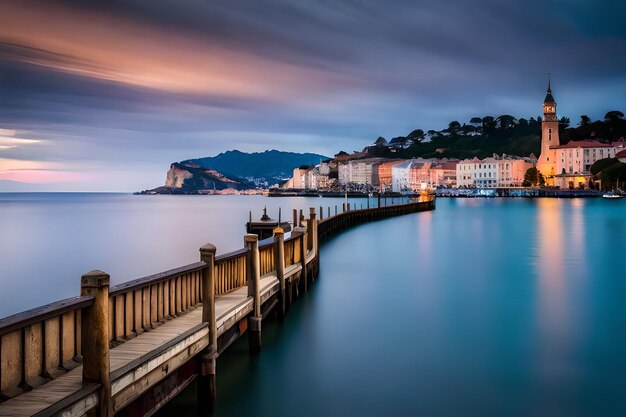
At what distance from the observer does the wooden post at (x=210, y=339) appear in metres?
8.83

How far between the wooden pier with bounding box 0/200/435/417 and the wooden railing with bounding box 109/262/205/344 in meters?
0.01

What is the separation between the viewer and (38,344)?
233 inches

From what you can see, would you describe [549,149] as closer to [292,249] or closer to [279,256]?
[292,249]

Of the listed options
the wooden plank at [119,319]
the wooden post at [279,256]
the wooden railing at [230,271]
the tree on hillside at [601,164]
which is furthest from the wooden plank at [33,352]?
the tree on hillside at [601,164]

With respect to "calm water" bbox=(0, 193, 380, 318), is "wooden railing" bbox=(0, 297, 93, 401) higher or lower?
higher

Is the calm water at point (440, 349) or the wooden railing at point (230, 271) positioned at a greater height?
the wooden railing at point (230, 271)

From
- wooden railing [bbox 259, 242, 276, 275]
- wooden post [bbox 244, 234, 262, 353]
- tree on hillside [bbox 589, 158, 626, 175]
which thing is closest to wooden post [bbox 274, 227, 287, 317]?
wooden railing [bbox 259, 242, 276, 275]

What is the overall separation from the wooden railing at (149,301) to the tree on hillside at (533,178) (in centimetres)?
18861

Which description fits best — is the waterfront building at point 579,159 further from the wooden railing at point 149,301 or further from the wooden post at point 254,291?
the wooden railing at point 149,301

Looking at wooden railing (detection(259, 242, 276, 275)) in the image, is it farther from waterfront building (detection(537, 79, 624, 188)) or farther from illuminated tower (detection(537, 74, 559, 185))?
illuminated tower (detection(537, 74, 559, 185))

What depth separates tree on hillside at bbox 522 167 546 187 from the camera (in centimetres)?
18462

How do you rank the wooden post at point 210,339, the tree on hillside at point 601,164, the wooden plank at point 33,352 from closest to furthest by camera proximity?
the wooden plank at point 33,352, the wooden post at point 210,339, the tree on hillside at point 601,164

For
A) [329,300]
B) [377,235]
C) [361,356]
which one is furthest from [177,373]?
[377,235]

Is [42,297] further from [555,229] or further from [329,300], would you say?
[555,229]
